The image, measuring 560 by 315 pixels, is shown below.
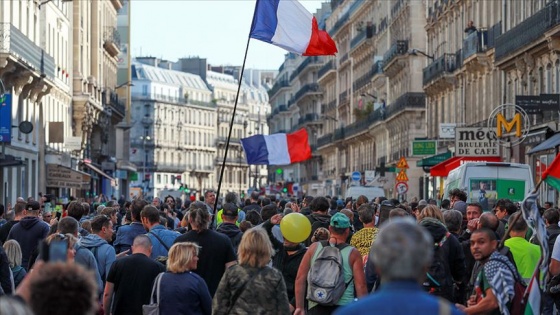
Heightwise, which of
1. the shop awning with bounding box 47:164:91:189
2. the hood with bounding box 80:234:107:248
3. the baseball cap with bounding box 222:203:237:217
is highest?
the shop awning with bounding box 47:164:91:189

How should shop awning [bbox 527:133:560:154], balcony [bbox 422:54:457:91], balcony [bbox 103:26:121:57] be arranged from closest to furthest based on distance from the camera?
shop awning [bbox 527:133:560:154], balcony [bbox 422:54:457:91], balcony [bbox 103:26:121:57]

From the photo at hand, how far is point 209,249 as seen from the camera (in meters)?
13.3

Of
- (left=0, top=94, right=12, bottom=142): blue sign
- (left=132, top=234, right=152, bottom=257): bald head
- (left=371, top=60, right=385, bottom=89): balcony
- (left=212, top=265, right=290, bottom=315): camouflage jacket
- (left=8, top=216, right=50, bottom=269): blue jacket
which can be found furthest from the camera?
(left=371, top=60, right=385, bottom=89): balcony

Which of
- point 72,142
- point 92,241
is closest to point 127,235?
point 92,241

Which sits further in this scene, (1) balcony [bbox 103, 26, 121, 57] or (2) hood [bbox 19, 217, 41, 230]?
(1) balcony [bbox 103, 26, 121, 57]

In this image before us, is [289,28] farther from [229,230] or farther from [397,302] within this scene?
[397,302]

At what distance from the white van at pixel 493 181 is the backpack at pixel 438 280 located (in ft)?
64.9

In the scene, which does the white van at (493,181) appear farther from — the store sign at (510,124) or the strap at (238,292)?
the strap at (238,292)

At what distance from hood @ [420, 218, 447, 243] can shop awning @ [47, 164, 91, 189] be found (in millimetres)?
40966

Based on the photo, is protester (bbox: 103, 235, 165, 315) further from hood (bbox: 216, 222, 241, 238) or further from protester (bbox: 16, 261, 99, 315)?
protester (bbox: 16, 261, 99, 315)

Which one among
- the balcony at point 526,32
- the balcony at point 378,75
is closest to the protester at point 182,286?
the balcony at point 526,32

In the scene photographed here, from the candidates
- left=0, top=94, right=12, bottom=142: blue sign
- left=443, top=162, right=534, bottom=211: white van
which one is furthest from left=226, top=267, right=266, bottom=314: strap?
left=0, top=94, right=12, bottom=142: blue sign

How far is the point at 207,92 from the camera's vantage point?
188 m

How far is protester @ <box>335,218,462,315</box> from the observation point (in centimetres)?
587
